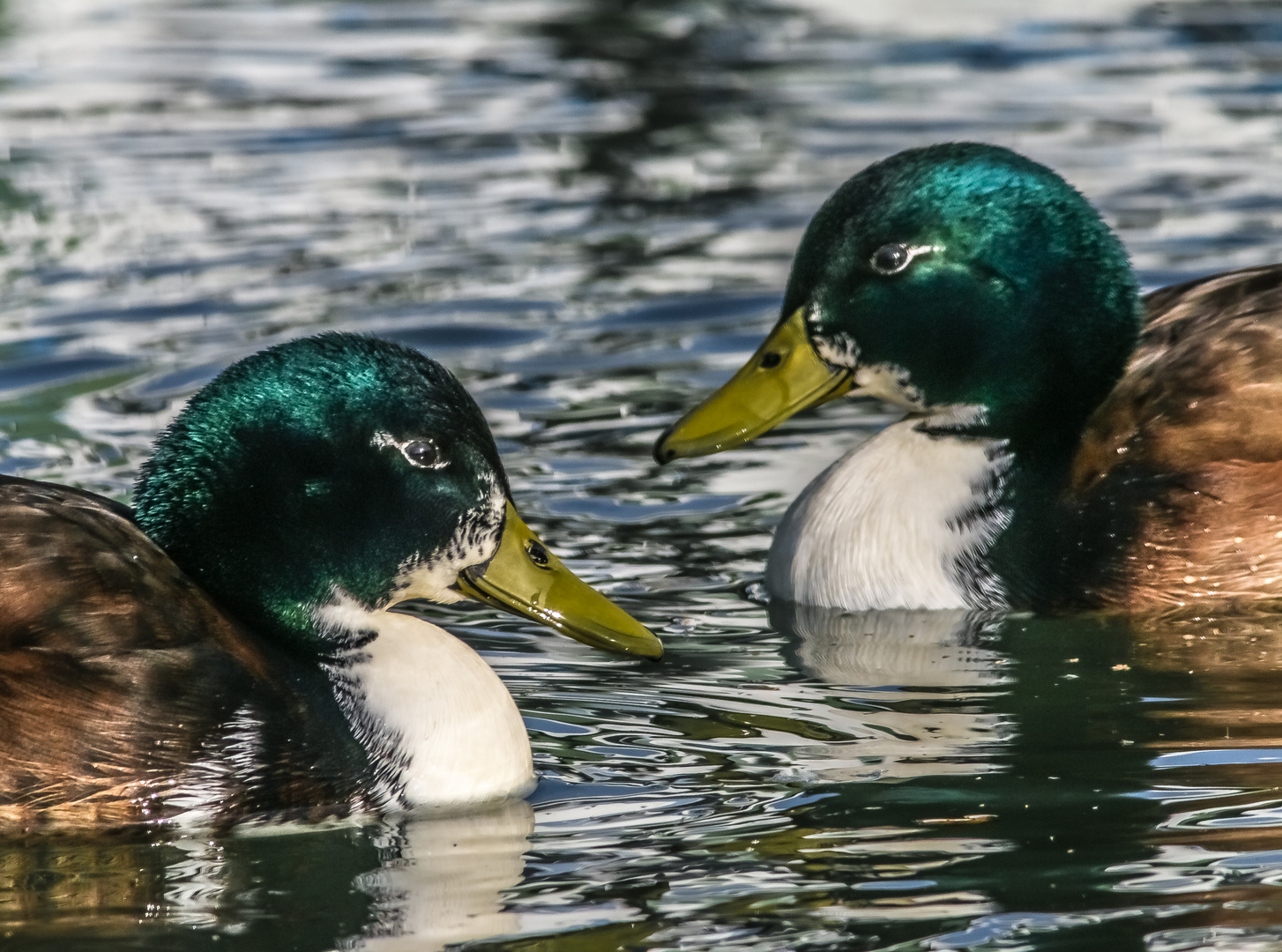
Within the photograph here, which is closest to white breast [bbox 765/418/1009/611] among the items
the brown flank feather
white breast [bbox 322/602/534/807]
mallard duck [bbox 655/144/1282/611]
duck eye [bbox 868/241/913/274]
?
mallard duck [bbox 655/144/1282/611]

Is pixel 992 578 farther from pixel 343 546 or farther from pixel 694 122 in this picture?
pixel 694 122

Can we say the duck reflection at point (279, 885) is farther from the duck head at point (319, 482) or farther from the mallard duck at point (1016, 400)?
the mallard duck at point (1016, 400)

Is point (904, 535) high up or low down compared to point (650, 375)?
down

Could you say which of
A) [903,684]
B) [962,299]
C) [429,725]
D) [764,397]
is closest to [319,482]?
[429,725]

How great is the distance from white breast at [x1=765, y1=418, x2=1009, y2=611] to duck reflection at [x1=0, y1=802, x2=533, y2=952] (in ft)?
7.39

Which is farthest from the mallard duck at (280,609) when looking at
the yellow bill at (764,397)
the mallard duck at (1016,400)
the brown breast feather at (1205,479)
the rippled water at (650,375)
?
the brown breast feather at (1205,479)

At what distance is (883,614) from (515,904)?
2.86m

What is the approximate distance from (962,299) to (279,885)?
337 centimetres

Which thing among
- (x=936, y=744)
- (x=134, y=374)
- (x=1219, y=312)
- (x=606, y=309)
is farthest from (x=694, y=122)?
(x=936, y=744)

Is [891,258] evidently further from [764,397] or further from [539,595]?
[539,595]

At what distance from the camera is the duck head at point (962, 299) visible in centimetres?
812

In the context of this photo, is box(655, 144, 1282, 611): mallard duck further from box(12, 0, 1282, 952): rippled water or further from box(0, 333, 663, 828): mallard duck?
box(0, 333, 663, 828): mallard duck

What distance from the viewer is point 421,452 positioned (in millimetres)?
6355

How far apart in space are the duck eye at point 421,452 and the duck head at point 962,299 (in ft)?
6.40
